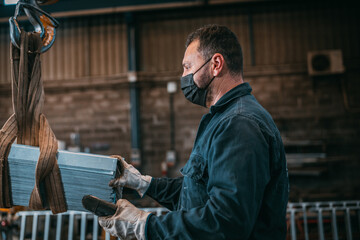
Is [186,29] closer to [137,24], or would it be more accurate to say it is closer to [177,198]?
[137,24]

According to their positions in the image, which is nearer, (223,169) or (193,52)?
(223,169)

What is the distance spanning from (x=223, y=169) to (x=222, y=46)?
508mm

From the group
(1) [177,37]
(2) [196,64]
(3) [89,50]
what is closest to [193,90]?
(2) [196,64]

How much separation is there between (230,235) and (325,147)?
20.2 feet

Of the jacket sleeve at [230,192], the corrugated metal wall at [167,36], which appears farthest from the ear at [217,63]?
the corrugated metal wall at [167,36]

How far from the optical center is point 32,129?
1022mm

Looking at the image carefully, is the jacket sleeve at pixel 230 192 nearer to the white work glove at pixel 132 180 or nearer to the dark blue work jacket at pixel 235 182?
the dark blue work jacket at pixel 235 182

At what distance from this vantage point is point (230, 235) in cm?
85

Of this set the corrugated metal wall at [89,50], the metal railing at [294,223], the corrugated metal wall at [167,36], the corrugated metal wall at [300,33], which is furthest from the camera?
the corrugated metal wall at [89,50]

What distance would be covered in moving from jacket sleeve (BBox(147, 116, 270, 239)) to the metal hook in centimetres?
73

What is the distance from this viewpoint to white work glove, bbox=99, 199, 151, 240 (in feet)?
3.13

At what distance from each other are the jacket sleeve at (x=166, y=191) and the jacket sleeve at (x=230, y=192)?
521 millimetres

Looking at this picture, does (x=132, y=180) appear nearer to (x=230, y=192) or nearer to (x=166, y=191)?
(x=166, y=191)

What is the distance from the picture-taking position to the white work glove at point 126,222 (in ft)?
3.13
